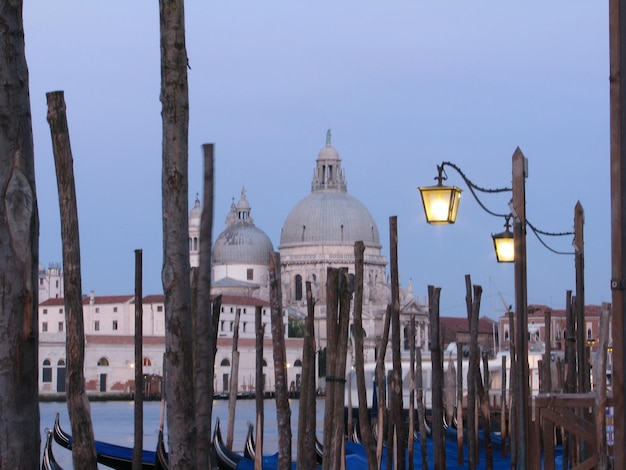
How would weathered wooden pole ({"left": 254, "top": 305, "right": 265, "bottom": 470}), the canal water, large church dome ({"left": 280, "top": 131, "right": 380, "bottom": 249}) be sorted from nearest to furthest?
weathered wooden pole ({"left": 254, "top": 305, "right": 265, "bottom": 470})
the canal water
large church dome ({"left": 280, "top": 131, "right": 380, "bottom": 249})

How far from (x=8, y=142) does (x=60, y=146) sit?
145 centimetres

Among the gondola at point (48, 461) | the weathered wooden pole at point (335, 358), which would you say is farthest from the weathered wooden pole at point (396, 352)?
the gondola at point (48, 461)

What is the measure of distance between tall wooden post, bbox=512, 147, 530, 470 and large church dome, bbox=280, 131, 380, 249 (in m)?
83.3

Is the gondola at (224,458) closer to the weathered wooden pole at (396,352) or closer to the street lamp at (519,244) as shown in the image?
the weathered wooden pole at (396,352)

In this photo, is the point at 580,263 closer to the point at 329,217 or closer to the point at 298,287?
the point at 329,217

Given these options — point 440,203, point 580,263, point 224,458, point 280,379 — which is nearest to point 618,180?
point 440,203

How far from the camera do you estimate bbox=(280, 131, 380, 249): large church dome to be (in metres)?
91.3

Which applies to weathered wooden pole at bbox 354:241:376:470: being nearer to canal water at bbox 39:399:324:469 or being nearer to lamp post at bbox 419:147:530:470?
lamp post at bbox 419:147:530:470

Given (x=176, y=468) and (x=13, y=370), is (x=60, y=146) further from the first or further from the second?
(x=13, y=370)

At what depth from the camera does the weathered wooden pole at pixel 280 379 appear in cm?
1016

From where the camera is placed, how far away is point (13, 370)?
10.9 feet

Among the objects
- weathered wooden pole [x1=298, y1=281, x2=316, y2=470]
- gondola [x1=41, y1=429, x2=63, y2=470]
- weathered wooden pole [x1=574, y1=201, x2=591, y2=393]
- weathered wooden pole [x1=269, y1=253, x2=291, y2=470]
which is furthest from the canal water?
weathered wooden pole [x1=574, y1=201, x2=591, y2=393]

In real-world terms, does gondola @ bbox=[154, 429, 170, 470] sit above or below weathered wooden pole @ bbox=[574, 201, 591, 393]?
below

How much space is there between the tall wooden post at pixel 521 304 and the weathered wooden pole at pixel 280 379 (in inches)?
165
